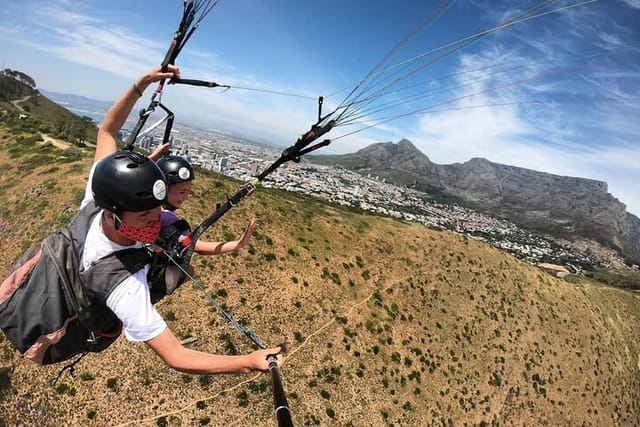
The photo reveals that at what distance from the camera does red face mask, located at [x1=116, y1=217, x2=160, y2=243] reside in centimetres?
407

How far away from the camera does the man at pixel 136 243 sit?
3.79 metres

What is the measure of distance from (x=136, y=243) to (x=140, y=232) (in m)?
0.30

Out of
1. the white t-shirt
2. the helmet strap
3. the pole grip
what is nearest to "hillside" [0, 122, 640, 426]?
the white t-shirt

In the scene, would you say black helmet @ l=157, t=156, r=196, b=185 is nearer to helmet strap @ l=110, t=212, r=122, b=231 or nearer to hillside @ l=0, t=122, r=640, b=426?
helmet strap @ l=110, t=212, r=122, b=231

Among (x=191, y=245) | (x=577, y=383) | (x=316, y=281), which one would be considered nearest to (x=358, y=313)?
(x=316, y=281)

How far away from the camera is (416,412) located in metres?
28.8

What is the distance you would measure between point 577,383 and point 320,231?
4039 cm

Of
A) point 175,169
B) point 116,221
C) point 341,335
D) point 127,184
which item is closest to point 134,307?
point 116,221

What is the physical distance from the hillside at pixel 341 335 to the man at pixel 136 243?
58.3ft

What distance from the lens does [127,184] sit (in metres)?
4.08

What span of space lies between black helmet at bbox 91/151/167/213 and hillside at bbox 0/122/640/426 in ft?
59.5

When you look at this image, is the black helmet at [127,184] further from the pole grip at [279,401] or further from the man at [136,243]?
the pole grip at [279,401]

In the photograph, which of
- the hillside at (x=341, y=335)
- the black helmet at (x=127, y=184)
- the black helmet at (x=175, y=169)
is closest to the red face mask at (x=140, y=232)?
the black helmet at (x=127, y=184)

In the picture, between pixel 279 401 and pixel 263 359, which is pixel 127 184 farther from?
pixel 279 401
